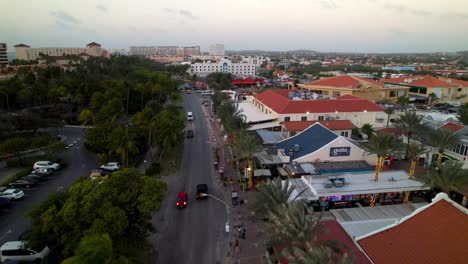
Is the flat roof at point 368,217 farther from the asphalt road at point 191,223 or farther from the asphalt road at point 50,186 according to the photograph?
the asphalt road at point 50,186

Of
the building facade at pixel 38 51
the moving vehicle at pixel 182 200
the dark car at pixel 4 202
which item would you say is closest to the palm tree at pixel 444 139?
the moving vehicle at pixel 182 200

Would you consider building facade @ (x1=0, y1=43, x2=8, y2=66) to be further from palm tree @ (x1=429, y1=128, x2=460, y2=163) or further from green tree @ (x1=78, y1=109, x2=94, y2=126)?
palm tree @ (x1=429, y1=128, x2=460, y2=163)

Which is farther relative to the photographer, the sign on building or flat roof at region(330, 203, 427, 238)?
the sign on building

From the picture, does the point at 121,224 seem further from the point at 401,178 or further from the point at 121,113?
the point at 121,113

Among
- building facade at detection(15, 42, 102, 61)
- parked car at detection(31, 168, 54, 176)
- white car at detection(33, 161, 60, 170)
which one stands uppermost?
building facade at detection(15, 42, 102, 61)

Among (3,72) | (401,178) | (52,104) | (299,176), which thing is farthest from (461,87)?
(3,72)

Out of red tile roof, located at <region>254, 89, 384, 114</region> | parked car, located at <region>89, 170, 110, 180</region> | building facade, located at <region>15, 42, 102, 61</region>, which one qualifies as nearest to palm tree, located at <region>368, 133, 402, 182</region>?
red tile roof, located at <region>254, 89, 384, 114</region>
